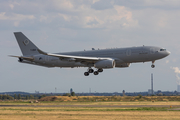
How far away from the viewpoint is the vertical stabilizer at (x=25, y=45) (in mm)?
81150

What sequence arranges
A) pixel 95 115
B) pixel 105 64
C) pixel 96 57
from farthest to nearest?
1. pixel 96 57
2. pixel 105 64
3. pixel 95 115

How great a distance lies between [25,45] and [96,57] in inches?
830

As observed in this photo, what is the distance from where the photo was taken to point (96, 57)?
71.5 meters

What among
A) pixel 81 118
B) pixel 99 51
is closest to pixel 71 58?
pixel 99 51

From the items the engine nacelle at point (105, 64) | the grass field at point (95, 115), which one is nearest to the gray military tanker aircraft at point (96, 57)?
the engine nacelle at point (105, 64)

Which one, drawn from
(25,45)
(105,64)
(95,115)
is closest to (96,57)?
(105,64)

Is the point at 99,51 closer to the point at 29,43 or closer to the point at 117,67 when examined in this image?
the point at 117,67

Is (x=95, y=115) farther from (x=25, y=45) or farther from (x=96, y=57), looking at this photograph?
(x=25, y=45)

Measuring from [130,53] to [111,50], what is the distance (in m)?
4.81

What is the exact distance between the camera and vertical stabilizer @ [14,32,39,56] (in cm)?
8115

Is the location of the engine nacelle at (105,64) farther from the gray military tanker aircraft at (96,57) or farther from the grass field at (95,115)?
the grass field at (95,115)

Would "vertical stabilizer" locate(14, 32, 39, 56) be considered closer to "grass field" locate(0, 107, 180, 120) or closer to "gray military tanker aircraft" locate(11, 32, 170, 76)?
"gray military tanker aircraft" locate(11, 32, 170, 76)

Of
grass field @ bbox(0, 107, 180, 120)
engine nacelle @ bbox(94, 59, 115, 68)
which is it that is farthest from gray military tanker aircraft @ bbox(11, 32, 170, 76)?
grass field @ bbox(0, 107, 180, 120)

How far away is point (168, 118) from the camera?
135 feet
